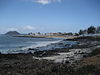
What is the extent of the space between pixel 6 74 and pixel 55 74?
3879 millimetres

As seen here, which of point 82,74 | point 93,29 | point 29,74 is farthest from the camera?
point 93,29

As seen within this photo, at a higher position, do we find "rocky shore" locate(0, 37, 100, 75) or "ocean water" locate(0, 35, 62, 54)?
"rocky shore" locate(0, 37, 100, 75)

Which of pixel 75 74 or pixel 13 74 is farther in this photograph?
pixel 13 74

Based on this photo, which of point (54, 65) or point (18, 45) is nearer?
point (54, 65)

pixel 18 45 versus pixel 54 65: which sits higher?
pixel 54 65

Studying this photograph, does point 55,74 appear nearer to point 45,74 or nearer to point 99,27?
point 45,74

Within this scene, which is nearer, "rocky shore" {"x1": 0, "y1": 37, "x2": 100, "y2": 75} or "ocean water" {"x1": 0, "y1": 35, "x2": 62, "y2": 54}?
"rocky shore" {"x1": 0, "y1": 37, "x2": 100, "y2": 75}

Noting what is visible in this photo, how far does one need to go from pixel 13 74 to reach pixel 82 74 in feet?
17.2

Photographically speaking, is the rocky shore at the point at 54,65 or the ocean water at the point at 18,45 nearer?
the rocky shore at the point at 54,65

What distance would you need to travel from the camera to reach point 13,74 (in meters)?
13.2

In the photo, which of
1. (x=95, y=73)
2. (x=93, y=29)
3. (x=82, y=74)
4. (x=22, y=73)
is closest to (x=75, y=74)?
(x=82, y=74)

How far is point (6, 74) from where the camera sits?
529 inches

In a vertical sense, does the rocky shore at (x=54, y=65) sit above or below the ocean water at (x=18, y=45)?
above

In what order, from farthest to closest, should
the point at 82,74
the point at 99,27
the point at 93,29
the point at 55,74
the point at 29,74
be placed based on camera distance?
the point at 99,27
the point at 93,29
the point at 29,74
the point at 55,74
the point at 82,74
